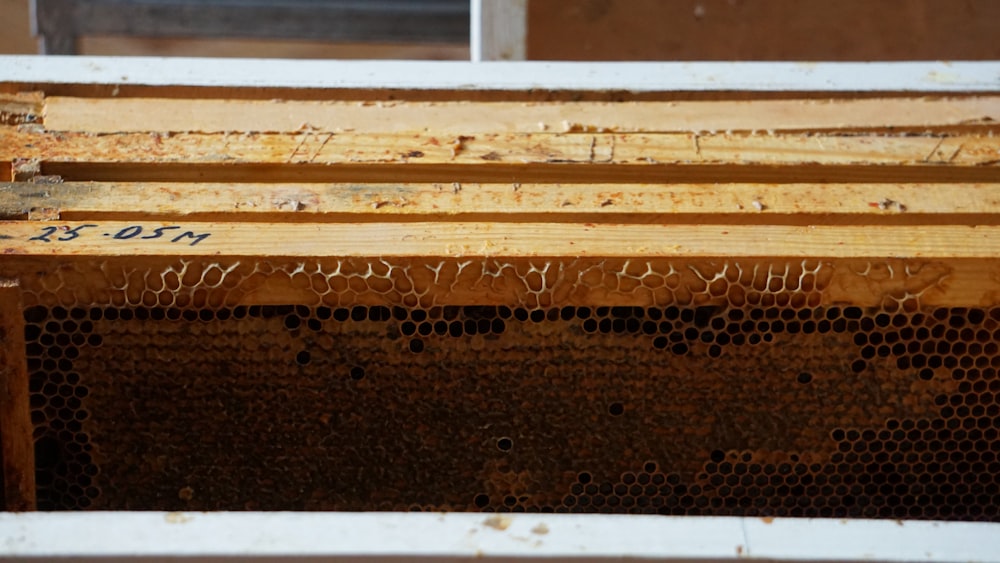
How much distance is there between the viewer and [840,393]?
115cm

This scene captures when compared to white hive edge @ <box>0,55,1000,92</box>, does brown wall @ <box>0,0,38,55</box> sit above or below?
above

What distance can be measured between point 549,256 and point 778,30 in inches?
57.5

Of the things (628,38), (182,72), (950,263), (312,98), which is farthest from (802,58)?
(182,72)

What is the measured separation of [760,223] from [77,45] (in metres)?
3.20

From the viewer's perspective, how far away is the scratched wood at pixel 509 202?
1.08m

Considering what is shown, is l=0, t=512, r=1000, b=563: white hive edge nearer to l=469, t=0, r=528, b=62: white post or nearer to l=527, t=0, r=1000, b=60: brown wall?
l=469, t=0, r=528, b=62: white post

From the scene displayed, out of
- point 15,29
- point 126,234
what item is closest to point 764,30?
point 126,234

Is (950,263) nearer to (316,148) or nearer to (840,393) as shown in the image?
(840,393)

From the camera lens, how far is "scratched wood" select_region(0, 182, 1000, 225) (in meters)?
1.08

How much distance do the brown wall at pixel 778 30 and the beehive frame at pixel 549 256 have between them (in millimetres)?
891

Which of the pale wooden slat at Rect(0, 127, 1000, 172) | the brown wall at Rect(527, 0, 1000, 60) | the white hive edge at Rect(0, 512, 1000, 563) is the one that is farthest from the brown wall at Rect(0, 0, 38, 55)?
the white hive edge at Rect(0, 512, 1000, 563)

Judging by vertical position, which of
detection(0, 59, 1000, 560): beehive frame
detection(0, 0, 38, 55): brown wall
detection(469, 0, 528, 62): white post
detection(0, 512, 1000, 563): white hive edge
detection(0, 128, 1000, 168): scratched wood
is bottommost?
detection(0, 512, 1000, 563): white hive edge

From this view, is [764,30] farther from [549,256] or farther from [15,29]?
[15,29]

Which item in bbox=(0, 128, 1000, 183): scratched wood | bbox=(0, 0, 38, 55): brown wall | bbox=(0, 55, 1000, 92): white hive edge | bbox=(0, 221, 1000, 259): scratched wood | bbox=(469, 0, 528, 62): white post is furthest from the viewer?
bbox=(0, 0, 38, 55): brown wall
